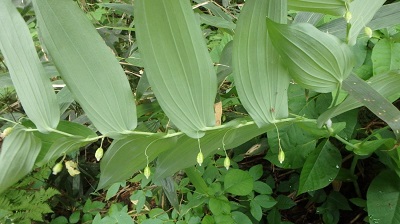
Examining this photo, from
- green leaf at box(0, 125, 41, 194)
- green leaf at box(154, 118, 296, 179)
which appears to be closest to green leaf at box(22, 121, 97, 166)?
green leaf at box(0, 125, 41, 194)

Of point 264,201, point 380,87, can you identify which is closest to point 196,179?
point 264,201

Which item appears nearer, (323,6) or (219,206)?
(323,6)

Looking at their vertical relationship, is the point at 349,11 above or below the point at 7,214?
above

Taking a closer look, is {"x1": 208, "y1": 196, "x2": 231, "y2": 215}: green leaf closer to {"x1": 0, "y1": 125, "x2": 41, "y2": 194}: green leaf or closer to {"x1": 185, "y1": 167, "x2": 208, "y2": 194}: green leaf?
{"x1": 185, "y1": 167, "x2": 208, "y2": 194}: green leaf

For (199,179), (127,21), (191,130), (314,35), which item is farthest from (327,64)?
(127,21)

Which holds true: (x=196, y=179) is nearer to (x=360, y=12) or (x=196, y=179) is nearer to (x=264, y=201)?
(x=264, y=201)

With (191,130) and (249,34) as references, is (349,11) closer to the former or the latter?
(249,34)
